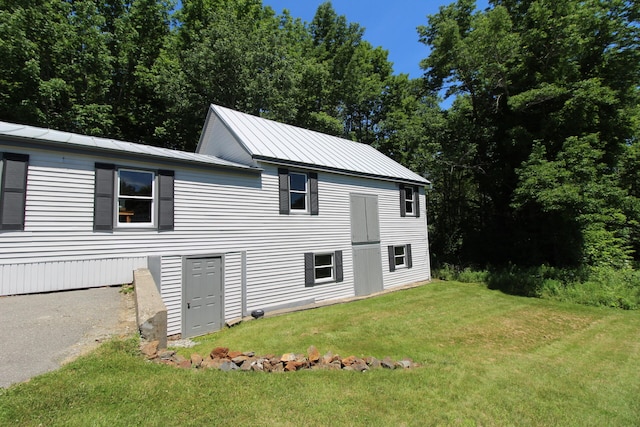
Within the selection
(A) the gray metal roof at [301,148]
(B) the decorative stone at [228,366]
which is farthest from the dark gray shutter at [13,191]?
(A) the gray metal roof at [301,148]

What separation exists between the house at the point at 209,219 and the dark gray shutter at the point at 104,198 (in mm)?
26

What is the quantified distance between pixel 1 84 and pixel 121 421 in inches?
886

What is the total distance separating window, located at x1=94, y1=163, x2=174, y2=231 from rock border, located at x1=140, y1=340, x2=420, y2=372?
4.25 m

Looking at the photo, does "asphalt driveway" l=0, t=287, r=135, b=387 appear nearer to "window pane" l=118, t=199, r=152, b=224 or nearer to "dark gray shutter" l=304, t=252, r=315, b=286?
"window pane" l=118, t=199, r=152, b=224

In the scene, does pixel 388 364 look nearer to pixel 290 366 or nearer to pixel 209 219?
pixel 290 366

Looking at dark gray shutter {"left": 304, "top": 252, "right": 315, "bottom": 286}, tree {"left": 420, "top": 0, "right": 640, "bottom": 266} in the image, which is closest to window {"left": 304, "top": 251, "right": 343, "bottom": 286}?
dark gray shutter {"left": 304, "top": 252, "right": 315, "bottom": 286}

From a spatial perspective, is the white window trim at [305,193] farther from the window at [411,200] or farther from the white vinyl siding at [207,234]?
the window at [411,200]

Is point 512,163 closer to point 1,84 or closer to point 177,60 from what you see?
point 177,60

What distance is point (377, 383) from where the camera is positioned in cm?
540

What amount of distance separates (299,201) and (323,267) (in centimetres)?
303

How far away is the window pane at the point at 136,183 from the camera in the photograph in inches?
331

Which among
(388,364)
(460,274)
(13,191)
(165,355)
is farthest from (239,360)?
(460,274)

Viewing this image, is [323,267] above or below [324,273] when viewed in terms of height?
above

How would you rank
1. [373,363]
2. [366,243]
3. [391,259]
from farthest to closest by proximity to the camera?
[391,259], [366,243], [373,363]
